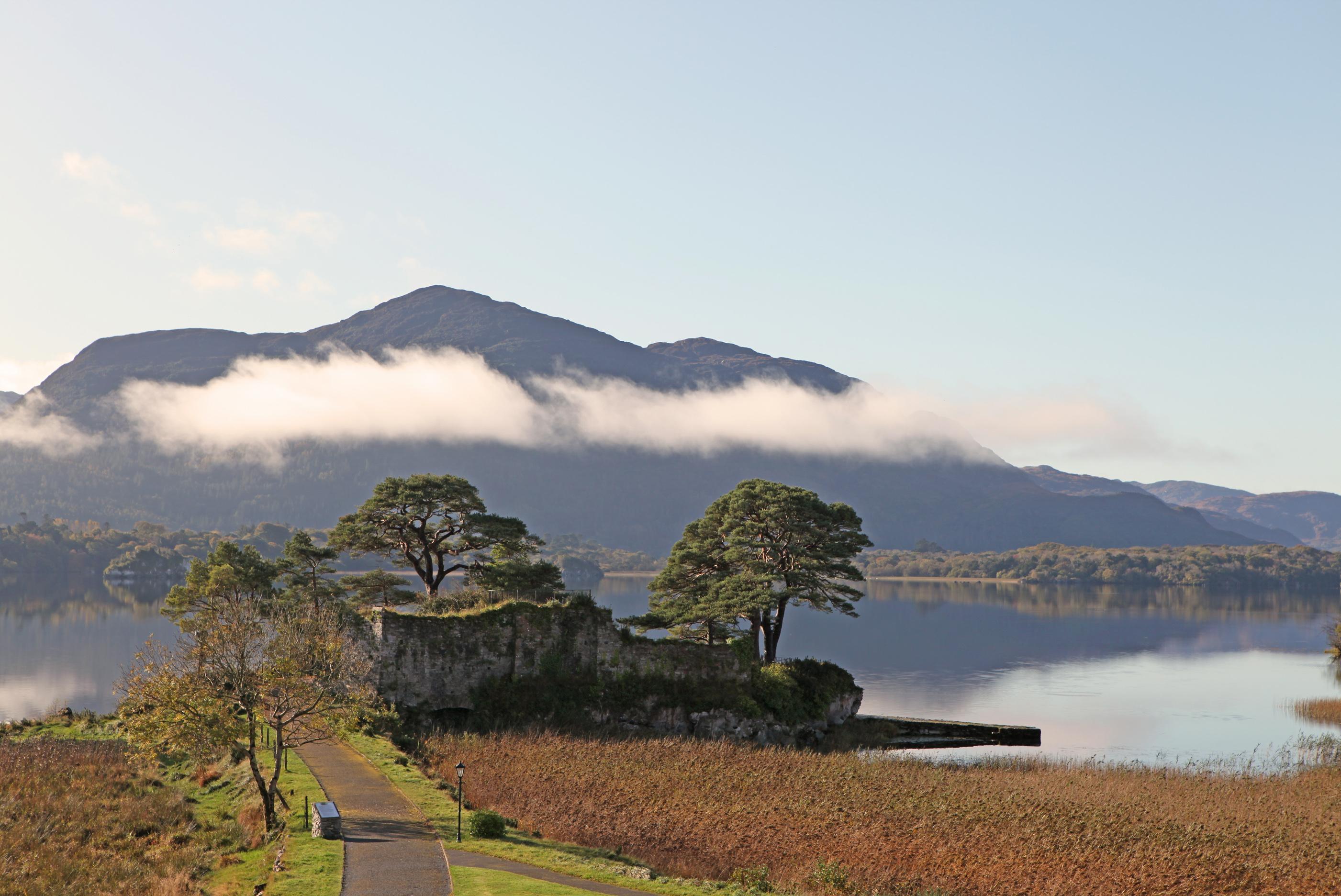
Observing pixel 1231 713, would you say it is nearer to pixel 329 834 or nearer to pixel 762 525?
pixel 762 525

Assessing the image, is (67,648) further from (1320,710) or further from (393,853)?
(1320,710)

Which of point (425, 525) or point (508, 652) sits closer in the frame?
point (508, 652)

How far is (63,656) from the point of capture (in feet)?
372

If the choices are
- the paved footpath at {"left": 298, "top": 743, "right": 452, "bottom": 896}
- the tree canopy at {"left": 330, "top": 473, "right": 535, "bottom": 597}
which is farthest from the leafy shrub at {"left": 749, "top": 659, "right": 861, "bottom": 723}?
the paved footpath at {"left": 298, "top": 743, "right": 452, "bottom": 896}

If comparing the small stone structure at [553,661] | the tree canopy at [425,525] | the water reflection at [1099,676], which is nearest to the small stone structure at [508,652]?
the small stone structure at [553,661]

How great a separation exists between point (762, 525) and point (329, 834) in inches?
1557

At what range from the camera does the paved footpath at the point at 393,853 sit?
85.8 ft

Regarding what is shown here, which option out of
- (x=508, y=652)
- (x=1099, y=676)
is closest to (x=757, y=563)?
(x=508, y=652)

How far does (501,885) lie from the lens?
26.0m

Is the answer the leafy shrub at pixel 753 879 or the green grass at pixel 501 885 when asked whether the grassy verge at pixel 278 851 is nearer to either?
the green grass at pixel 501 885

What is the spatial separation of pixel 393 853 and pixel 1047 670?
102m

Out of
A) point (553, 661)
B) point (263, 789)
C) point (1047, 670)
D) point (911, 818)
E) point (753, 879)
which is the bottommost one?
point (1047, 670)

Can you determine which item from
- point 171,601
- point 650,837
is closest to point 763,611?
point 650,837

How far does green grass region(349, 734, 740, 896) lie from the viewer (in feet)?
90.2
